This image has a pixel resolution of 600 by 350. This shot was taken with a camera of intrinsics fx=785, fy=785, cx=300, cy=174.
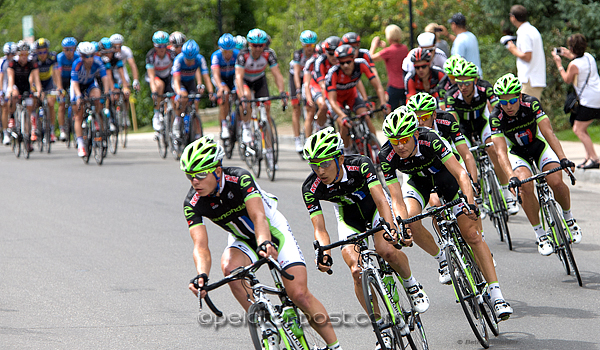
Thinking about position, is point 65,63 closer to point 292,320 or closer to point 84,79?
point 84,79

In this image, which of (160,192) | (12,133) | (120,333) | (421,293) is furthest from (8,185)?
(421,293)

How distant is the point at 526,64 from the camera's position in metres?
12.3

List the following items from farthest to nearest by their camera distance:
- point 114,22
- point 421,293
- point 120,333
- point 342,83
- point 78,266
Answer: point 114,22 < point 342,83 < point 78,266 < point 120,333 < point 421,293

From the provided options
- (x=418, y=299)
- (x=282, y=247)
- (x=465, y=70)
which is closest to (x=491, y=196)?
(x=465, y=70)

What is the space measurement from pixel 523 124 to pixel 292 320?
406cm

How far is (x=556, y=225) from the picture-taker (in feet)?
23.8

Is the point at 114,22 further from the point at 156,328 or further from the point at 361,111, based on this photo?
the point at 156,328

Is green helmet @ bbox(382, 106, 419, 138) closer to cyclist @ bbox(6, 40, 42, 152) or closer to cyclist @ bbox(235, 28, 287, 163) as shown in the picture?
cyclist @ bbox(235, 28, 287, 163)

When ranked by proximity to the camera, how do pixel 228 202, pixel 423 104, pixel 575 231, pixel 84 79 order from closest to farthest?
pixel 228 202, pixel 423 104, pixel 575 231, pixel 84 79

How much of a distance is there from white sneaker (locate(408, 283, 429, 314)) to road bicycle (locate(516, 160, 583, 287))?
189cm

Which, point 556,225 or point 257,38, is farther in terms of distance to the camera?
point 257,38

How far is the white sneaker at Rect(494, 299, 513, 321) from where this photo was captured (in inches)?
232

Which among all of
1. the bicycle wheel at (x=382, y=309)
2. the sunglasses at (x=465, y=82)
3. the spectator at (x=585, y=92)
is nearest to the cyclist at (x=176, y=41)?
the spectator at (x=585, y=92)

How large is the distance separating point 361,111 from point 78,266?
5.20 meters
